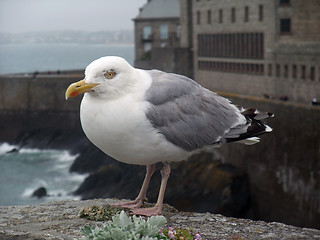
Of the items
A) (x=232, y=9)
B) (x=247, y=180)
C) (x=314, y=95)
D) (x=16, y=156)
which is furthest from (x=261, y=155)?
(x=16, y=156)

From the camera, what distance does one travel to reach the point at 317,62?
36.2 metres

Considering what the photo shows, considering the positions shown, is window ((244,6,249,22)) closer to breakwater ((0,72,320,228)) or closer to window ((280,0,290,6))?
window ((280,0,290,6))

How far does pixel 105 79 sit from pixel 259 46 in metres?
38.8

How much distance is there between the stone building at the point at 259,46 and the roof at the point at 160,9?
1574 centimetres

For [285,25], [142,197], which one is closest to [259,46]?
[285,25]

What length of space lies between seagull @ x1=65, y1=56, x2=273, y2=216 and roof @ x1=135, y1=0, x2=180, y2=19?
64215 millimetres

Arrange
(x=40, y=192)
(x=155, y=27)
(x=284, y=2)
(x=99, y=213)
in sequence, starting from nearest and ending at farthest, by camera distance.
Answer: (x=99, y=213) < (x=40, y=192) < (x=284, y=2) < (x=155, y=27)

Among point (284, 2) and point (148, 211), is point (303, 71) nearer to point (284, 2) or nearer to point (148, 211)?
point (284, 2)

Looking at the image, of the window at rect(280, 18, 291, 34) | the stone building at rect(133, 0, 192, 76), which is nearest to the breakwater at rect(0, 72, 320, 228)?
the window at rect(280, 18, 291, 34)

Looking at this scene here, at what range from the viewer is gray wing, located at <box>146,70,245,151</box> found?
6.68m

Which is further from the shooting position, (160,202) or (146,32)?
(146,32)

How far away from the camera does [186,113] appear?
6891 mm

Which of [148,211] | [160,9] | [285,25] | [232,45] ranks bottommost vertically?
[232,45]

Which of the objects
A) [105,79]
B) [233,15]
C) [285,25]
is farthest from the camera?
[233,15]
